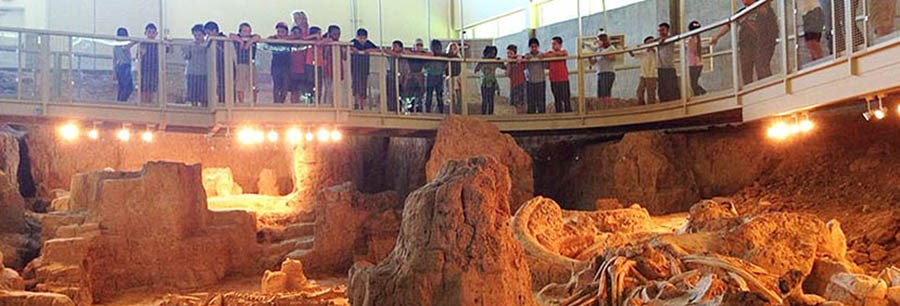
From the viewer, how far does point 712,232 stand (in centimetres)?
1240

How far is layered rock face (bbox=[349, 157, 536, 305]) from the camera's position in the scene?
8.60 meters

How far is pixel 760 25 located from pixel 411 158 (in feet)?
35.2

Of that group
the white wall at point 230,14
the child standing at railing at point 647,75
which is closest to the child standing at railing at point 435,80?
the child standing at railing at point 647,75

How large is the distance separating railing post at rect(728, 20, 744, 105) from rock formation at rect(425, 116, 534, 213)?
451 cm

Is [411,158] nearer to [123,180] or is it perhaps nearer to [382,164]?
[382,164]

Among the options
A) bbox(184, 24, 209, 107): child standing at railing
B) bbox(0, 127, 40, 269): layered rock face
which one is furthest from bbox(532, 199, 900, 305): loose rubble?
bbox(0, 127, 40, 269): layered rock face

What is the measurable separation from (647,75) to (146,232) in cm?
970

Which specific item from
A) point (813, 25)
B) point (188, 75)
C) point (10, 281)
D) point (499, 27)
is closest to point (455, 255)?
point (813, 25)

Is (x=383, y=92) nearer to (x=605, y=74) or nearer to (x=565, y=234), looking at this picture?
(x=605, y=74)

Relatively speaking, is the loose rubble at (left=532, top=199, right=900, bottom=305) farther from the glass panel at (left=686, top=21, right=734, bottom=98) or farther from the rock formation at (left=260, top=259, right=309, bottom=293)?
the rock formation at (left=260, top=259, right=309, bottom=293)

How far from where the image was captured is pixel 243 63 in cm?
1482

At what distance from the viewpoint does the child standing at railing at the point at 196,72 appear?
48.4 feet

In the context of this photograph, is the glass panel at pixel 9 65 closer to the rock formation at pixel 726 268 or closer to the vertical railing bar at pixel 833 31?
the rock formation at pixel 726 268

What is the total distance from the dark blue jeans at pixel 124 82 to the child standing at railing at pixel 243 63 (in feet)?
5.32
